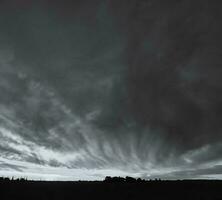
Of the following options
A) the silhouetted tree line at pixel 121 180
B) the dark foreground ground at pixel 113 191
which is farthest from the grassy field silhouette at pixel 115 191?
the silhouetted tree line at pixel 121 180

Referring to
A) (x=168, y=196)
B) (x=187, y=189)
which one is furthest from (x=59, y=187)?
(x=187, y=189)

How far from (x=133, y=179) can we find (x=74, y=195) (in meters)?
14.8

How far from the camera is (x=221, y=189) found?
137 feet

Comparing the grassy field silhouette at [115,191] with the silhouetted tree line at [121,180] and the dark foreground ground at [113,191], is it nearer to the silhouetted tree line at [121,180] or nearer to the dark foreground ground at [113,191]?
the dark foreground ground at [113,191]

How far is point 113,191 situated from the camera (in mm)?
38812

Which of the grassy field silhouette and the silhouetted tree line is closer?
the grassy field silhouette

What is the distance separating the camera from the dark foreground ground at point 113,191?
118ft

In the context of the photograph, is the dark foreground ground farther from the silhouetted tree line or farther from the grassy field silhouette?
the silhouetted tree line

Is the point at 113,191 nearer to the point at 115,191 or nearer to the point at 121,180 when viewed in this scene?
Result: the point at 115,191

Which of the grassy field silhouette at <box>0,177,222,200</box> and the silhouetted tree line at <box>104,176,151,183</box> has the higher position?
the silhouetted tree line at <box>104,176,151,183</box>

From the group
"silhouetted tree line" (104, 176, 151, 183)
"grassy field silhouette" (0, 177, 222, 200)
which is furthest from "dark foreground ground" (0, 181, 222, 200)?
"silhouetted tree line" (104, 176, 151, 183)

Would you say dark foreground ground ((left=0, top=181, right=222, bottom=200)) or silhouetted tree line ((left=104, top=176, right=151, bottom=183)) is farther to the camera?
silhouetted tree line ((left=104, top=176, right=151, bottom=183))

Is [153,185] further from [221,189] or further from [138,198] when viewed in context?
[221,189]

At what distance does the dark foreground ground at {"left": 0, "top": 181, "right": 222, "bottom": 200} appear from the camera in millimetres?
35906
